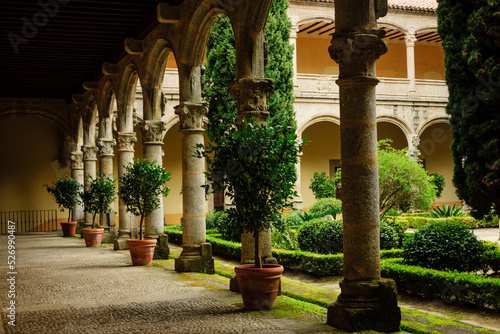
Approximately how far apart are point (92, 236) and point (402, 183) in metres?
6.77

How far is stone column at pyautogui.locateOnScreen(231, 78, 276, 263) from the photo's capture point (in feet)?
19.2

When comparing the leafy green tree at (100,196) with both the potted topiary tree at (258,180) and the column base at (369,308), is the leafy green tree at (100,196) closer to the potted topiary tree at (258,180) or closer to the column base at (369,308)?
the potted topiary tree at (258,180)

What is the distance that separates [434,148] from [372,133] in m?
19.0

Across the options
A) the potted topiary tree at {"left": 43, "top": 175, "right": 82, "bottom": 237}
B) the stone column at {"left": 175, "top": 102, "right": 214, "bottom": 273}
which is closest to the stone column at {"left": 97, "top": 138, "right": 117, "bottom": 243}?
the potted topiary tree at {"left": 43, "top": 175, "right": 82, "bottom": 237}

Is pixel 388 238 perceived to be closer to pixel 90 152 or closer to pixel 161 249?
pixel 161 249

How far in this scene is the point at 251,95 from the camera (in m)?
5.88

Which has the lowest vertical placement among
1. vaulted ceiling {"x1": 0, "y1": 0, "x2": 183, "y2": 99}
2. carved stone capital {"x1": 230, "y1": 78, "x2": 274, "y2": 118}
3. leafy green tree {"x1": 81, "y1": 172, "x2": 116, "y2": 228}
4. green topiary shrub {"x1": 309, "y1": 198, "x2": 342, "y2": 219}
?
green topiary shrub {"x1": 309, "y1": 198, "x2": 342, "y2": 219}

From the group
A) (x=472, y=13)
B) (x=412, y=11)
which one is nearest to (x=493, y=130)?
(x=472, y=13)

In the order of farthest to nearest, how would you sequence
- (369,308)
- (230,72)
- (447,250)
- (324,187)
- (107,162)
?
(324,187) → (230,72) → (107,162) → (447,250) → (369,308)

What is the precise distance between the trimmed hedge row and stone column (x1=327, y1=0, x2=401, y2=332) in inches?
75.1

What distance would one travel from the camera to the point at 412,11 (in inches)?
730

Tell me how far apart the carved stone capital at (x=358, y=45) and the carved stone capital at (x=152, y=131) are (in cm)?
581

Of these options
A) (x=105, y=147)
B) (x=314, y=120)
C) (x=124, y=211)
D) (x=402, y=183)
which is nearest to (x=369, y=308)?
(x=402, y=183)

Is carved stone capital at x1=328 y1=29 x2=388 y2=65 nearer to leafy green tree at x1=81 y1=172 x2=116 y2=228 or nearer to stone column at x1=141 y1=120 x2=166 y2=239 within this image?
stone column at x1=141 y1=120 x2=166 y2=239
